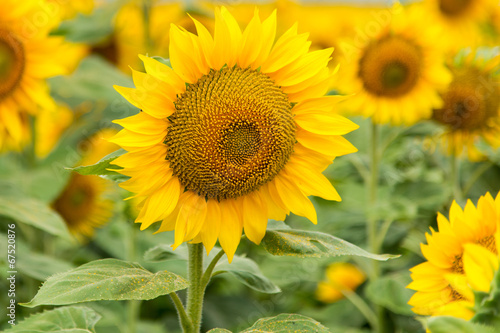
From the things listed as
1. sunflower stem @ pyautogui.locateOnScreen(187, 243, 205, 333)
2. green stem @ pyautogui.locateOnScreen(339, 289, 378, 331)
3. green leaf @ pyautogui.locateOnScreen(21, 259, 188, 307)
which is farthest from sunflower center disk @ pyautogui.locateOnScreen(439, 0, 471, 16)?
green leaf @ pyautogui.locateOnScreen(21, 259, 188, 307)

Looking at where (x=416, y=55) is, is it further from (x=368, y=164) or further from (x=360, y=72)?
(x=368, y=164)

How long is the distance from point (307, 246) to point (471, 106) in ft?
4.89

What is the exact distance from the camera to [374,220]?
2.18 metres

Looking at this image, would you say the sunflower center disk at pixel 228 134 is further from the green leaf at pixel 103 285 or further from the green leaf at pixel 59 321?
the green leaf at pixel 59 321

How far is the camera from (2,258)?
5.41 feet

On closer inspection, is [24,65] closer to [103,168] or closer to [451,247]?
[103,168]

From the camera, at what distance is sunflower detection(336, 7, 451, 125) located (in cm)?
223

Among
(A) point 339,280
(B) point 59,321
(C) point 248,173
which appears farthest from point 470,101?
(B) point 59,321

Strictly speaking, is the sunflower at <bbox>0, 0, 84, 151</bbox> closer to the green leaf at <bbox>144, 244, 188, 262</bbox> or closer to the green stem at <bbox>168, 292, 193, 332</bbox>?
the green leaf at <bbox>144, 244, 188, 262</bbox>

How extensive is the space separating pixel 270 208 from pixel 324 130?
0.53 feet

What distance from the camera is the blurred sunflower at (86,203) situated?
99.0 inches

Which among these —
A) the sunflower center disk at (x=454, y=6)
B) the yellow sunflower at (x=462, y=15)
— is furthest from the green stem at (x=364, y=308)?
the sunflower center disk at (x=454, y=6)

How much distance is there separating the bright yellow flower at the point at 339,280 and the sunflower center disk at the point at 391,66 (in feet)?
2.85

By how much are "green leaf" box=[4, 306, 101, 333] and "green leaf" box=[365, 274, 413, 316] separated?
868mm
